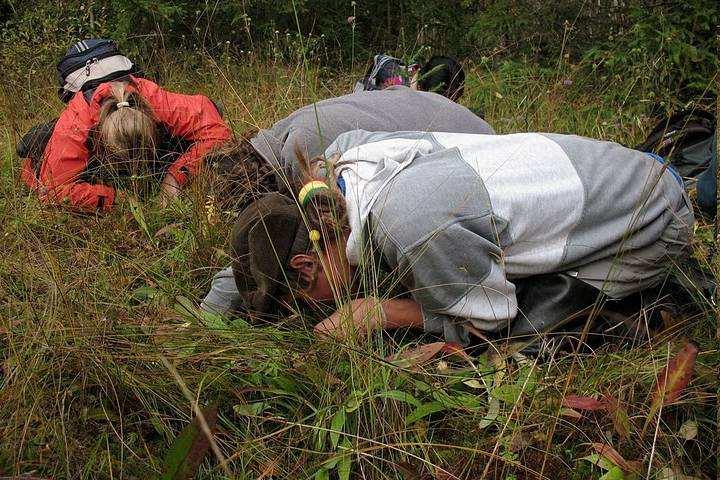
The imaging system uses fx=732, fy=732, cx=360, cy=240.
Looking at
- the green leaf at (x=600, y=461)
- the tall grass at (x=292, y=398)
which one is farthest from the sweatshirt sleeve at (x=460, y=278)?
the green leaf at (x=600, y=461)

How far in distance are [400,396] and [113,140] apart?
1.87 meters

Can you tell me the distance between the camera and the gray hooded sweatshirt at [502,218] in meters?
1.79

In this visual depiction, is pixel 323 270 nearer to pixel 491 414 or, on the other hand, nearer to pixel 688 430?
pixel 491 414

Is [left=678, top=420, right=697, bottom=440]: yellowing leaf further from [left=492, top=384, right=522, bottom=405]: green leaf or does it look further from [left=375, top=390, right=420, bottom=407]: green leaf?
[left=375, top=390, right=420, bottom=407]: green leaf

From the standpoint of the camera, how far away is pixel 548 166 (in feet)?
6.24

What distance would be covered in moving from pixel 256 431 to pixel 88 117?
A: 7.03 ft

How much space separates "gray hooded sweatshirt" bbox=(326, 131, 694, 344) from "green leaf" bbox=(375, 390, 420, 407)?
310 millimetres

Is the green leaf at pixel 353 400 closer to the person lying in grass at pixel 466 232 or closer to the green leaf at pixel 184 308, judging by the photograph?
the person lying in grass at pixel 466 232

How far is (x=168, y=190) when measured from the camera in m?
2.96

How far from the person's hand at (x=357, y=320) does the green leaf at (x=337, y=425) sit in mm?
181

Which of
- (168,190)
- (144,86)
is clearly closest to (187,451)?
(168,190)

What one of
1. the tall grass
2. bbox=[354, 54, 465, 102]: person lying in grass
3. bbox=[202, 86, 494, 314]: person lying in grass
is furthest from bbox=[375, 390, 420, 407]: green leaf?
bbox=[354, 54, 465, 102]: person lying in grass

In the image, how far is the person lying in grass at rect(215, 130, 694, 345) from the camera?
5.87 ft

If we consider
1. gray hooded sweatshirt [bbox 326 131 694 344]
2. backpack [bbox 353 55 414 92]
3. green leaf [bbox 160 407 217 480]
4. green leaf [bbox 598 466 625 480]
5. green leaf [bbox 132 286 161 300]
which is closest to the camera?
green leaf [bbox 160 407 217 480]
